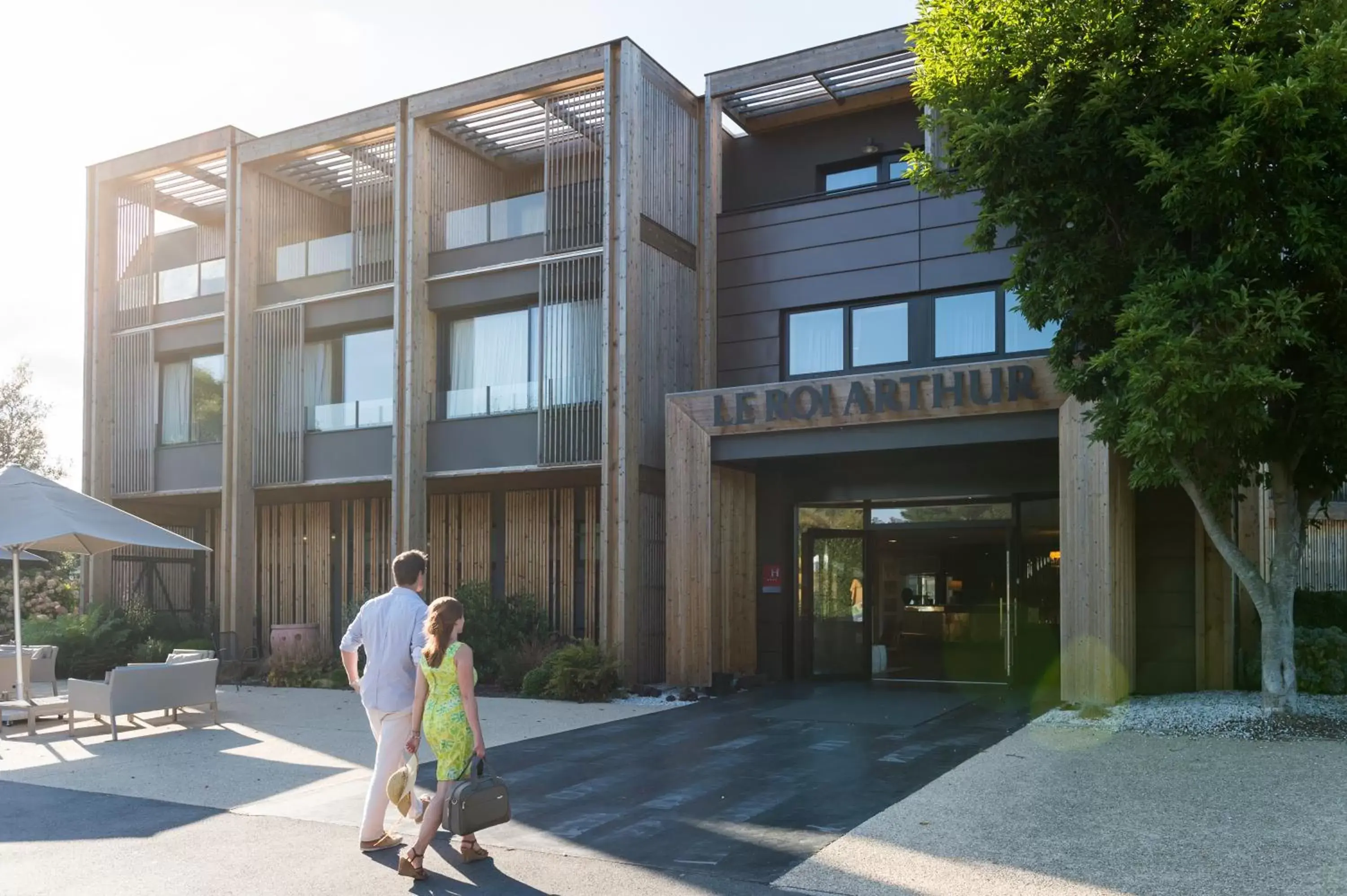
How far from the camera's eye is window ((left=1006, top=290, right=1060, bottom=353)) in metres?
15.3

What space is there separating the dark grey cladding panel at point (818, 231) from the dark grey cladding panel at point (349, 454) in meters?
6.01

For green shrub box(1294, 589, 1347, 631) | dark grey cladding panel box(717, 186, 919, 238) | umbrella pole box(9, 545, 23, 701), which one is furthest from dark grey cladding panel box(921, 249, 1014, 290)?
umbrella pole box(9, 545, 23, 701)

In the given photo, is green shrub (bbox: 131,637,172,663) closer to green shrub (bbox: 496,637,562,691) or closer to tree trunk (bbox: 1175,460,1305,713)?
green shrub (bbox: 496,637,562,691)

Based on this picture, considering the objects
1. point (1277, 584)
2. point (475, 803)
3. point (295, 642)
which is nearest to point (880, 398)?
point (1277, 584)

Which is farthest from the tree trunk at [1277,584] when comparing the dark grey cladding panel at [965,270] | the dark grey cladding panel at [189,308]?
the dark grey cladding panel at [189,308]

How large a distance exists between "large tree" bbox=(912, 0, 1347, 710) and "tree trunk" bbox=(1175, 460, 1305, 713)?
2 cm

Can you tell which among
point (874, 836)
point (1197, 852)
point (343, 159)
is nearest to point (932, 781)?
point (874, 836)

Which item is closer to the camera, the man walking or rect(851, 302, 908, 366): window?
the man walking

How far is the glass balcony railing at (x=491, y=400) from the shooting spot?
57.8 ft

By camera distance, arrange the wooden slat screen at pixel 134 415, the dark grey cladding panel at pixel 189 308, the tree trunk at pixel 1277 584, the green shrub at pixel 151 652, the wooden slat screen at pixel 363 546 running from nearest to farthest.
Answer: the tree trunk at pixel 1277 584 → the green shrub at pixel 151 652 → the wooden slat screen at pixel 363 546 → the dark grey cladding panel at pixel 189 308 → the wooden slat screen at pixel 134 415

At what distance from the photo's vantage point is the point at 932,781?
8.99 metres

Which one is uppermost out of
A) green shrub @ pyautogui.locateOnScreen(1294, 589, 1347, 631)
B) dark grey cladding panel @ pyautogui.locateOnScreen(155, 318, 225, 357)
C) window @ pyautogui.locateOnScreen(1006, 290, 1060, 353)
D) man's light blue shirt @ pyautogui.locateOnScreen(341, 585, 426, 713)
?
dark grey cladding panel @ pyautogui.locateOnScreen(155, 318, 225, 357)

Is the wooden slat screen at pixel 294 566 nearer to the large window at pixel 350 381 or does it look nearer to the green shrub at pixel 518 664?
the large window at pixel 350 381

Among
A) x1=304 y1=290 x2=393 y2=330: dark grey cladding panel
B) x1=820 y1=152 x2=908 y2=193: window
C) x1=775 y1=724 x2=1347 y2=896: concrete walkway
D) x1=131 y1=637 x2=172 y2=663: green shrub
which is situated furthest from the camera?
x1=304 y1=290 x2=393 y2=330: dark grey cladding panel
